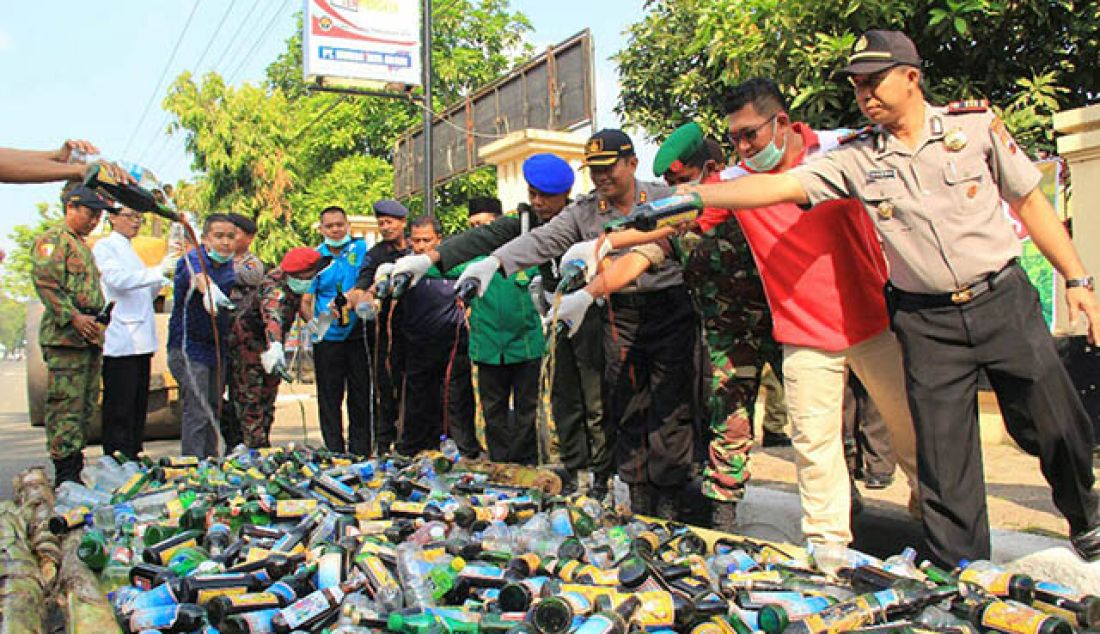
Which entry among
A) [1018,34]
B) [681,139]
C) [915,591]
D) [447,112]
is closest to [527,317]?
[681,139]

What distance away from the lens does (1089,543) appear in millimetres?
2686

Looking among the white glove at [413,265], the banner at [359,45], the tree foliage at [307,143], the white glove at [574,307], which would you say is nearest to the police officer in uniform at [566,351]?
the white glove at [413,265]

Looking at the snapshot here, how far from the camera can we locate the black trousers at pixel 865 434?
4.64 metres

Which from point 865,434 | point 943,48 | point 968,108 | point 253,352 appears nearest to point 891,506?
point 865,434

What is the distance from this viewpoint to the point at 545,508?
11.6ft

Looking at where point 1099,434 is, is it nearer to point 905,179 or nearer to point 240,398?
point 905,179

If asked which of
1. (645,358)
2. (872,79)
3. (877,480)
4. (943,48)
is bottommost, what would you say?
(877,480)

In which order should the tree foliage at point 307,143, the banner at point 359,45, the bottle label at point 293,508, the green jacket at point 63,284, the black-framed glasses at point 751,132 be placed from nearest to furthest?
the black-framed glasses at point 751,132 < the bottle label at point 293,508 < the green jacket at point 63,284 < the banner at point 359,45 < the tree foliage at point 307,143

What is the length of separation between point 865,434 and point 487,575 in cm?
281

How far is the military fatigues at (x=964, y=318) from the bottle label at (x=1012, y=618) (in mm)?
508

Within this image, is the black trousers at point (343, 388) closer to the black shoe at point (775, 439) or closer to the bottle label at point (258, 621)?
the black shoe at point (775, 439)

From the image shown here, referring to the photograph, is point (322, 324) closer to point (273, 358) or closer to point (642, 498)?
point (273, 358)

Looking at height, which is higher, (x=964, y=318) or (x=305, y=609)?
(x=964, y=318)

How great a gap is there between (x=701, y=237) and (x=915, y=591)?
1.89 m
